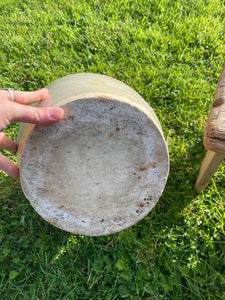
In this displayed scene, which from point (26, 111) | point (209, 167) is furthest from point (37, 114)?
point (209, 167)

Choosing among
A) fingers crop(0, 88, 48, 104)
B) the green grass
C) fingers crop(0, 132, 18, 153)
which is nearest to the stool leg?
the green grass

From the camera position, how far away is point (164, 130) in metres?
2.76

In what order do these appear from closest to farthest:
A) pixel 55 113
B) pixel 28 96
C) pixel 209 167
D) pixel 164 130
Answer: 1. pixel 55 113
2. pixel 28 96
3. pixel 209 167
4. pixel 164 130

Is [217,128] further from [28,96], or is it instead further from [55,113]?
[28,96]

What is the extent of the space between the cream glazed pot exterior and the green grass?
0.62m

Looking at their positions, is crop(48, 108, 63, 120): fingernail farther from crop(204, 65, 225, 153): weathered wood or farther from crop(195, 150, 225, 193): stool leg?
crop(195, 150, 225, 193): stool leg

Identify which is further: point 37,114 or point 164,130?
point 164,130

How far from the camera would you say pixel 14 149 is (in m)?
2.21

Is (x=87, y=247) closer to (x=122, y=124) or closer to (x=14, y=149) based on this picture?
(x=14, y=149)

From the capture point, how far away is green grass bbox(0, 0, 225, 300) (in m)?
2.15

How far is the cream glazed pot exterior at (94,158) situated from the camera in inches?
56.6

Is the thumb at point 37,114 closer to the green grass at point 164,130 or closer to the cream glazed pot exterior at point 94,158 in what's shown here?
the cream glazed pot exterior at point 94,158

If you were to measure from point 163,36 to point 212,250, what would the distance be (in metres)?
2.55

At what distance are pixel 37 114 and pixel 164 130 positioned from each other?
170cm
